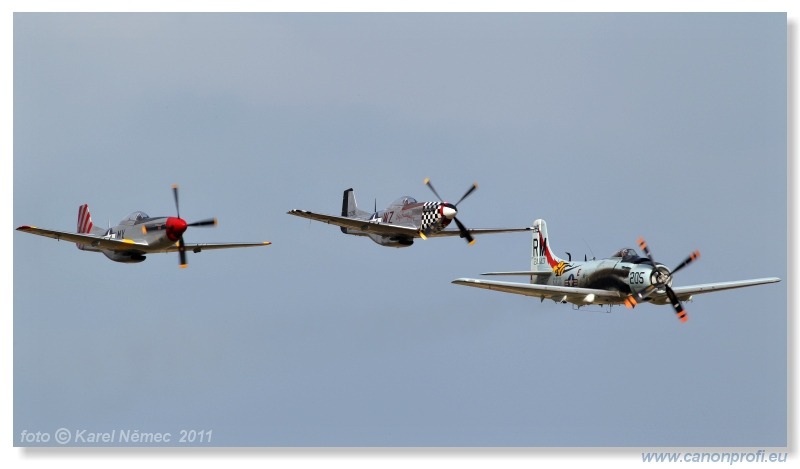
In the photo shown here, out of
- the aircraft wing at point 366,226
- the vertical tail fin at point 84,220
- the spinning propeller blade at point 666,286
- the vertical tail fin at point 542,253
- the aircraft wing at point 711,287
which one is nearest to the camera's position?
the spinning propeller blade at point 666,286

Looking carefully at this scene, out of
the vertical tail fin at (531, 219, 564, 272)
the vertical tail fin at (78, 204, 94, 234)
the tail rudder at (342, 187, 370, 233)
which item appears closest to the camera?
the vertical tail fin at (531, 219, 564, 272)

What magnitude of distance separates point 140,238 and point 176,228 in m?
2.03

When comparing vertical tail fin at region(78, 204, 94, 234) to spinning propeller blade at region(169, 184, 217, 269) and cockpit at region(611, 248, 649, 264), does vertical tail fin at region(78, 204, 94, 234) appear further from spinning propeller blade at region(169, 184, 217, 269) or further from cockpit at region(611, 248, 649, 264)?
cockpit at region(611, 248, 649, 264)

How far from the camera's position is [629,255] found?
69875 mm

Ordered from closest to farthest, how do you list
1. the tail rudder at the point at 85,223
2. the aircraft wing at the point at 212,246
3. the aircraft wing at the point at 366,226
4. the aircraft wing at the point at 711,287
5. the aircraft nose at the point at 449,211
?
the aircraft wing at the point at 711,287, the aircraft nose at the point at 449,211, the aircraft wing at the point at 366,226, the aircraft wing at the point at 212,246, the tail rudder at the point at 85,223

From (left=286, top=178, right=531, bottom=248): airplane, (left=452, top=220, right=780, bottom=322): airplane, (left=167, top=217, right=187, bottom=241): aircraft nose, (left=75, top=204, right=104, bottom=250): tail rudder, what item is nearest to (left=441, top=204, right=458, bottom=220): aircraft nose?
(left=286, top=178, right=531, bottom=248): airplane

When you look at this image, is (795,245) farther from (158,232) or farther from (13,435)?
(13,435)

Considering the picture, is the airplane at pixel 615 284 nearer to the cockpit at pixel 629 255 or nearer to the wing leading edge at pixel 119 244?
the cockpit at pixel 629 255

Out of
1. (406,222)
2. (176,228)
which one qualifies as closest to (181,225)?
(176,228)

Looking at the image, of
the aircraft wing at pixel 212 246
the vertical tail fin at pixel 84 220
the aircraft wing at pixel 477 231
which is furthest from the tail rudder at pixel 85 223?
the aircraft wing at pixel 477 231

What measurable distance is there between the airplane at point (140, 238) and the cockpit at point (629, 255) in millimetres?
13888

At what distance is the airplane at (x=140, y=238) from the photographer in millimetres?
71188

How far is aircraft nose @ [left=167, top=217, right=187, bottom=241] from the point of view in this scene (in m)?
71.1
